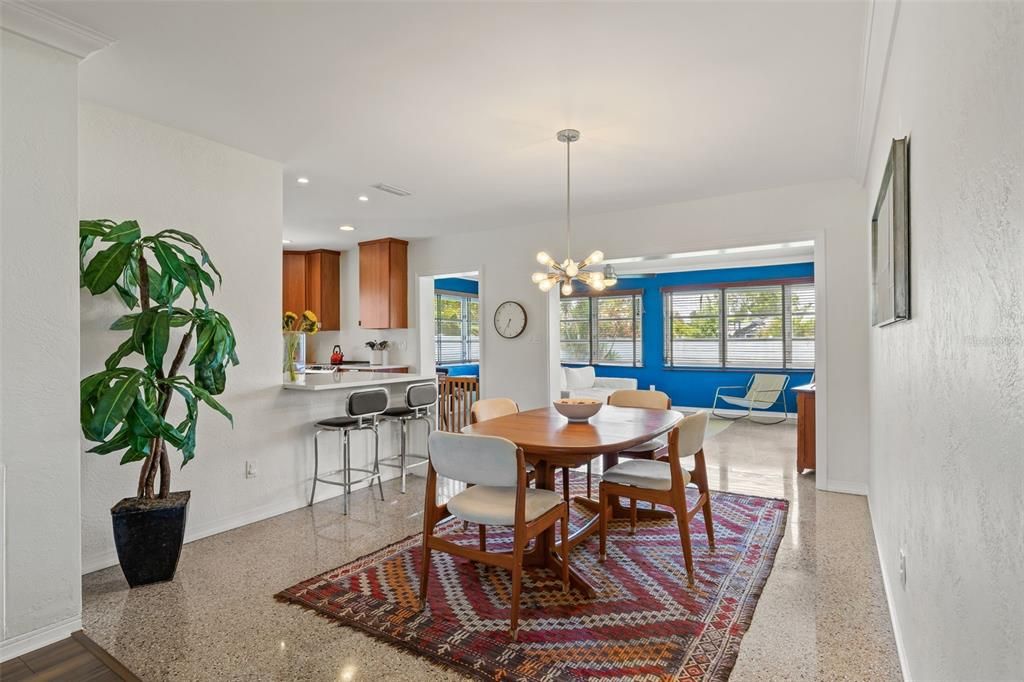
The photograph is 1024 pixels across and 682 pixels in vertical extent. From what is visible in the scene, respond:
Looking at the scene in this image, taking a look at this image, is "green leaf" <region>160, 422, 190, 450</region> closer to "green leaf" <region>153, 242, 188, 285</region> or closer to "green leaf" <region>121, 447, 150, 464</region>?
"green leaf" <region>121, 447, 150, 464</region>

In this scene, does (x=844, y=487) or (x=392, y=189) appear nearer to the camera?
(x=844, y=487)

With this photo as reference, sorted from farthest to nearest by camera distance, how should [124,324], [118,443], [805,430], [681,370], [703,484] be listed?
[681,370] → [805,430] → [703,484] → [124,324] → [118,443]

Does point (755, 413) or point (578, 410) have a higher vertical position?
point (578, 410)

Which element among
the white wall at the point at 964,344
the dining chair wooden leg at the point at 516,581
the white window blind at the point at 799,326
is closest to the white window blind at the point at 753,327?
the white window blind at the point at 799,326

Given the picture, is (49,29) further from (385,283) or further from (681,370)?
(681,370)

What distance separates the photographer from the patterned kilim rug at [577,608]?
2072mm

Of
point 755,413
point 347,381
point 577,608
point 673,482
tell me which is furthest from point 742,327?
point 577,608

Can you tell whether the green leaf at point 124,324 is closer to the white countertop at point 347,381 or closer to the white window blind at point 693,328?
the white countertop at point 347,381

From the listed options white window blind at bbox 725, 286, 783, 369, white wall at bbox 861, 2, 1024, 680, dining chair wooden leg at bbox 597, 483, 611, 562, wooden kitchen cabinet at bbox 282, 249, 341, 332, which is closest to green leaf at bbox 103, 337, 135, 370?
dining chair wooden leg at bbox 597, 483, 611, 562

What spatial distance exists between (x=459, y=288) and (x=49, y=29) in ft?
22.9

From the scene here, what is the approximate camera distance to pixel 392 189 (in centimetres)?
458

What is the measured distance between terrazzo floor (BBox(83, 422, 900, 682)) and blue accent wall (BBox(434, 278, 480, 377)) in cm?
502

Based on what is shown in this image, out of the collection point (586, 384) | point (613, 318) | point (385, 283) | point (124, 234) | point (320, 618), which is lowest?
point (320, 618)

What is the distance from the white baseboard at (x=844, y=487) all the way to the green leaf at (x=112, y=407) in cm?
473
